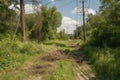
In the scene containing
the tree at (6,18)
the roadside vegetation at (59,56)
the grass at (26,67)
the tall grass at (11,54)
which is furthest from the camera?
the tree at (6,18)

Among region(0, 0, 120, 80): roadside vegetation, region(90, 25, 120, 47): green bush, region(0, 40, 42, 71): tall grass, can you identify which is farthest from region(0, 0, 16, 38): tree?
region(90, 25, 120, 47): green bush

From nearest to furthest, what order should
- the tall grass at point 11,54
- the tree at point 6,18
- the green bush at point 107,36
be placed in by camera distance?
1. the tall grass at point 11,54
2. the green bush at point 107,36
3. the tree at point 6,18

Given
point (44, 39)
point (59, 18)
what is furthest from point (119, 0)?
point (59, 18)

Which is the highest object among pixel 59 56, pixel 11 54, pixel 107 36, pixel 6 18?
pixel 6 18

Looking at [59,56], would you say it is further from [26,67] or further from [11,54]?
[26,67]

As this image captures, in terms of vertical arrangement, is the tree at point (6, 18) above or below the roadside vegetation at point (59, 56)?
above

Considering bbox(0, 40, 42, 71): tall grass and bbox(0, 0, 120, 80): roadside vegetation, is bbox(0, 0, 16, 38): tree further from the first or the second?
bbox(0, 40, 42, 71): tall grass

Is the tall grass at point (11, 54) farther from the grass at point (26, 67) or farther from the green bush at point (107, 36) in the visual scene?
the green bush at point (107, 36)

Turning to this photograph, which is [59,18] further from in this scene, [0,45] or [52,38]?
[0,45]

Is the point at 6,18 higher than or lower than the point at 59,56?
higher

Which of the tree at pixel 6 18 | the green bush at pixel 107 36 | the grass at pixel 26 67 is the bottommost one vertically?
the grass at pixel 26 67

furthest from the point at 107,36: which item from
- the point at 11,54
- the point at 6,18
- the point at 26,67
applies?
the point at 6,18

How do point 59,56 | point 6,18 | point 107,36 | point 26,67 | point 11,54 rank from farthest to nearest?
point 6,18, point 107,36, point 59,56, point 11,54, point 26,67

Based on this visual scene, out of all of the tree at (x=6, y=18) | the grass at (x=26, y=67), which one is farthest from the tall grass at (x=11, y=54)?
the tree at (x=6, y=18)
